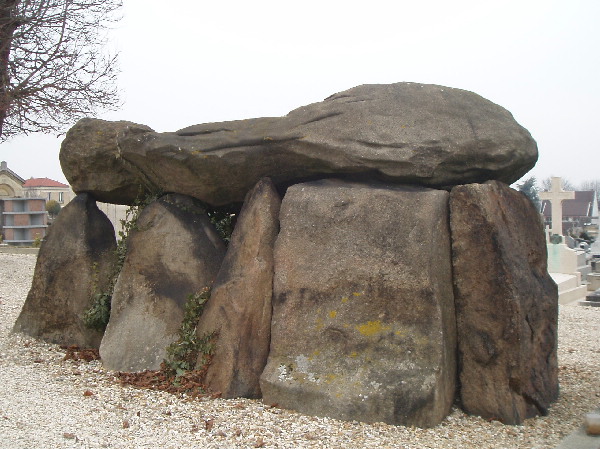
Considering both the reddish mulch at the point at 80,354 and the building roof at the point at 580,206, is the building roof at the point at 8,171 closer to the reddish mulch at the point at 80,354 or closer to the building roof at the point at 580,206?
the reddish mulch at the point at 80,354

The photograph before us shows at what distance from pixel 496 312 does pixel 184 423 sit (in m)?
2.86

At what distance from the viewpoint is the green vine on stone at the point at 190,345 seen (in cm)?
638

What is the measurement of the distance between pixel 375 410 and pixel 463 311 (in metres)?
1.27

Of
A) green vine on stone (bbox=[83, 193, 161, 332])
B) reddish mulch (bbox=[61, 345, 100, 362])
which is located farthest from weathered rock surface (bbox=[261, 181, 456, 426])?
reddish mulch (bbox=[61, 345, 100, 362])

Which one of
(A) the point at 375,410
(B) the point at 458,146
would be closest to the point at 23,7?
(B) the point at 458,146

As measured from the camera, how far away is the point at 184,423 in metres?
5.21

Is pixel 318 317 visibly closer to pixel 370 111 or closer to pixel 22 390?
pixel 370 111

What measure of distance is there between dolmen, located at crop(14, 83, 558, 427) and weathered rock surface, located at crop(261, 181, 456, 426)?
0.01m

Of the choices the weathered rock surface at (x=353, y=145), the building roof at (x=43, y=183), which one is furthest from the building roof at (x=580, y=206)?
the weathered rock surface at (x=353, y=145)

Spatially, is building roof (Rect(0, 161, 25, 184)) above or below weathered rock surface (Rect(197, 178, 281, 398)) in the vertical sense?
above

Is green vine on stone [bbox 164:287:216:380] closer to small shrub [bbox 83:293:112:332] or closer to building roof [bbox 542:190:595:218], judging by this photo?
small shrub [bbox 83:293:112:332]

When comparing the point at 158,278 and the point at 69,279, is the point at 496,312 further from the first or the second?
the point at 69,279

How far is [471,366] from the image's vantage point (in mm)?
5812

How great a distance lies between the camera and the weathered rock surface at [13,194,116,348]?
8.01 m
